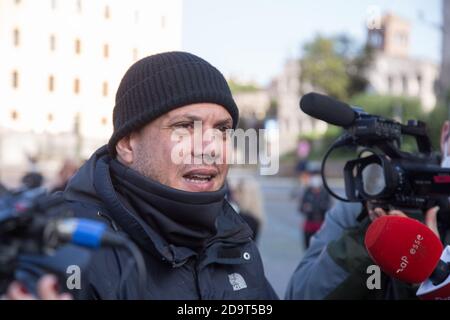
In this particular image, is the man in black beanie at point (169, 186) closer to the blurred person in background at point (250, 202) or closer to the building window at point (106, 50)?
the building window at point (106, 50)

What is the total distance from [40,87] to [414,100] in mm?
30359

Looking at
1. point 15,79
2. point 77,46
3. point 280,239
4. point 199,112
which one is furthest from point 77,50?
point 280,239

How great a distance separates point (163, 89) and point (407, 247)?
0.76m

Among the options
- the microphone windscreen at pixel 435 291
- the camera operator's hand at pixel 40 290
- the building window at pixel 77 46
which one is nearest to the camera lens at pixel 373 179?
the microphone windscreen at pixel 435 291

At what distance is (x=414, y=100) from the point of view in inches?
1380

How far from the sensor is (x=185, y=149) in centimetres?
163

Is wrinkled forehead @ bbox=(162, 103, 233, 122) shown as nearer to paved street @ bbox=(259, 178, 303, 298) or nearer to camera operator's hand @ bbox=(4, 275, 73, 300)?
camera operator's hand @ bbox=(4, 275, 73, 300)

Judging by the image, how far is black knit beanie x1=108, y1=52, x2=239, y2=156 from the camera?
1640 millimetres

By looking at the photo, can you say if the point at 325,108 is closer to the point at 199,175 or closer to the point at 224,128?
the point at 224,128

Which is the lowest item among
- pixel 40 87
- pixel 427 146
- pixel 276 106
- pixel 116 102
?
pixel 276 106

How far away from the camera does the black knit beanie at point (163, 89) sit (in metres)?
1.64

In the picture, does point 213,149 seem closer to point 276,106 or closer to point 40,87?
point 40,87
